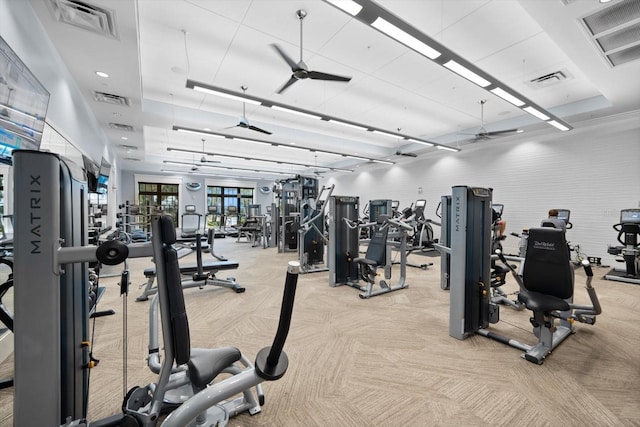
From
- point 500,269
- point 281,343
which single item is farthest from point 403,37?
point 281,343

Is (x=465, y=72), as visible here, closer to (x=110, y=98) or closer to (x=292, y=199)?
(x=292, y=199)

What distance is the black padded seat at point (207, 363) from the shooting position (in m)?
1.23

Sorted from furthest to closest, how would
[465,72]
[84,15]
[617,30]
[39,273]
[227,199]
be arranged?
[227,199] < [465,72] < [617,30] < [84,15] < [39,273]

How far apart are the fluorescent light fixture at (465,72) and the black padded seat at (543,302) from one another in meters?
2.88

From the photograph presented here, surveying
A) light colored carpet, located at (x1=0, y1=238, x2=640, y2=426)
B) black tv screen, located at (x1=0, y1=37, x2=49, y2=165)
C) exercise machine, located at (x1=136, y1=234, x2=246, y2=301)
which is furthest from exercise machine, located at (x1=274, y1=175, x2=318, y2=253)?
black tv screen, located at (x1=0, y1=37, x2=49, y2=165)

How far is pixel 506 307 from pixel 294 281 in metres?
4.12

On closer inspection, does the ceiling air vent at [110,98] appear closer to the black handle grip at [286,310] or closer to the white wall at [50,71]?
the white wall at [50,71]

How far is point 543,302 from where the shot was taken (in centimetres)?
246

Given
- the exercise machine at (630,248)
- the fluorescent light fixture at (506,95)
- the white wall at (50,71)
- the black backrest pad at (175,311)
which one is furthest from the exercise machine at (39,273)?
the exercise machine at (630,248)

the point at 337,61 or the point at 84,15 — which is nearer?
the point at 84,15

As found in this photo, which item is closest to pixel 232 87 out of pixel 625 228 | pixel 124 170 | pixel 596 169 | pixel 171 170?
pixel 625 228

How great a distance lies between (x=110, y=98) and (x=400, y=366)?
651 cm

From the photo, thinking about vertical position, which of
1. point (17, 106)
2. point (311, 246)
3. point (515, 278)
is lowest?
point (311, 246)

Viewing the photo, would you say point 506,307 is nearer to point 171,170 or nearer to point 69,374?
point 69,374
